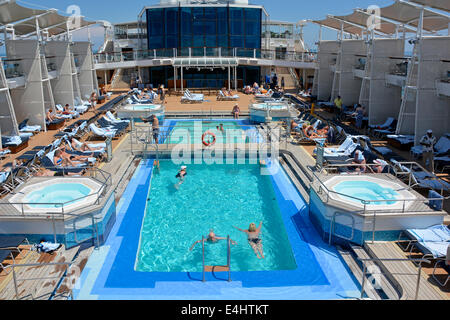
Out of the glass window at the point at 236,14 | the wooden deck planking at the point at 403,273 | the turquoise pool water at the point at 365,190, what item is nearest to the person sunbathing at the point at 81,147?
the turquoise pool water at the point at 365,190

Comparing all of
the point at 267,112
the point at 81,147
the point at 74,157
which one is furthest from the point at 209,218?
the point at 267,112

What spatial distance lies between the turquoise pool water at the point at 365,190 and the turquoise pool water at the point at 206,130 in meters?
5.34

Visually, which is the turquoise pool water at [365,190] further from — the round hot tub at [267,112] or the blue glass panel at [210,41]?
the blue glass panel at [210,41]

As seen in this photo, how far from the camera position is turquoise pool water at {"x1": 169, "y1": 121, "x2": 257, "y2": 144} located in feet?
44.8

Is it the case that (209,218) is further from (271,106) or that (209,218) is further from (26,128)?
(271,106)

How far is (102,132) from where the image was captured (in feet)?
43.4

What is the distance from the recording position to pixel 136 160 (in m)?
11.8

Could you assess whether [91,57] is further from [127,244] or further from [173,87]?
[127,244]

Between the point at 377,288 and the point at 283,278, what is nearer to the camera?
the point at 377,288

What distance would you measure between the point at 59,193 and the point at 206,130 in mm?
8447

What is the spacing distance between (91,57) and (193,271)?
58.0 ft

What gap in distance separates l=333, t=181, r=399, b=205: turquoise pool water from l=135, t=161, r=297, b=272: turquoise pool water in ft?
4.52

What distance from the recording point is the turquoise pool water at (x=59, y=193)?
24.6ft
